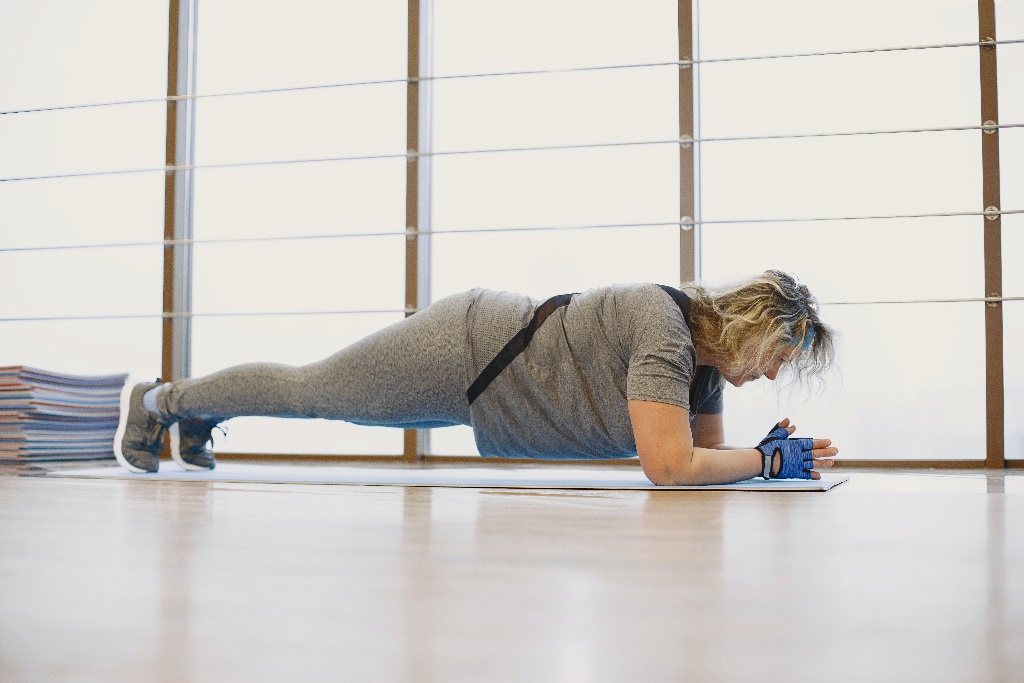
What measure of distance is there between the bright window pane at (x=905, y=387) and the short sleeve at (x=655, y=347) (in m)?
1.21

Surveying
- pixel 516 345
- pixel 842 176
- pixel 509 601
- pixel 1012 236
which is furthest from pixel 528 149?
pixel 509 601

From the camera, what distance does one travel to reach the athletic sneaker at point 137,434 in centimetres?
174

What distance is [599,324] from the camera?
1413mm

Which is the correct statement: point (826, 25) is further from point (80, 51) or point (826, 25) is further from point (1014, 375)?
point (80, 51)

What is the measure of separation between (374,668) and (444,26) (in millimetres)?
2946

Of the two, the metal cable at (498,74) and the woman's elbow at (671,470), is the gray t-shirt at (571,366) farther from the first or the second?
the metal cable at (498,74)

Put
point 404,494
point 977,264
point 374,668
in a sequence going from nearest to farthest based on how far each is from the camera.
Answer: point 374,668 → point 404,494 → point 977,264

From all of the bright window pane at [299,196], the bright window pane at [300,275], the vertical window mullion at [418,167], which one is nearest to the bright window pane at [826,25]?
the vertical window mullion at [418,167]

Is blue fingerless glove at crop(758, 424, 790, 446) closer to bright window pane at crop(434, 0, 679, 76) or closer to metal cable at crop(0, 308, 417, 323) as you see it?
metal cable at crop(0, 308, 417, 323)

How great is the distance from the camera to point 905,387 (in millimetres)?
2484

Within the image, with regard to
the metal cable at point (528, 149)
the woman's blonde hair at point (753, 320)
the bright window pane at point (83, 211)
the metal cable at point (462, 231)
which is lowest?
the woman's blonde hair at point (753, 320)

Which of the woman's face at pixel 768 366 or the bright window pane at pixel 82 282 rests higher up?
the bright window pane at pixel 82 282

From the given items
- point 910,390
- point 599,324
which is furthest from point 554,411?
point 910,390

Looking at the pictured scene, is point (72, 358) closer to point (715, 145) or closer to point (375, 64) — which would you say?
point (375, 64)
